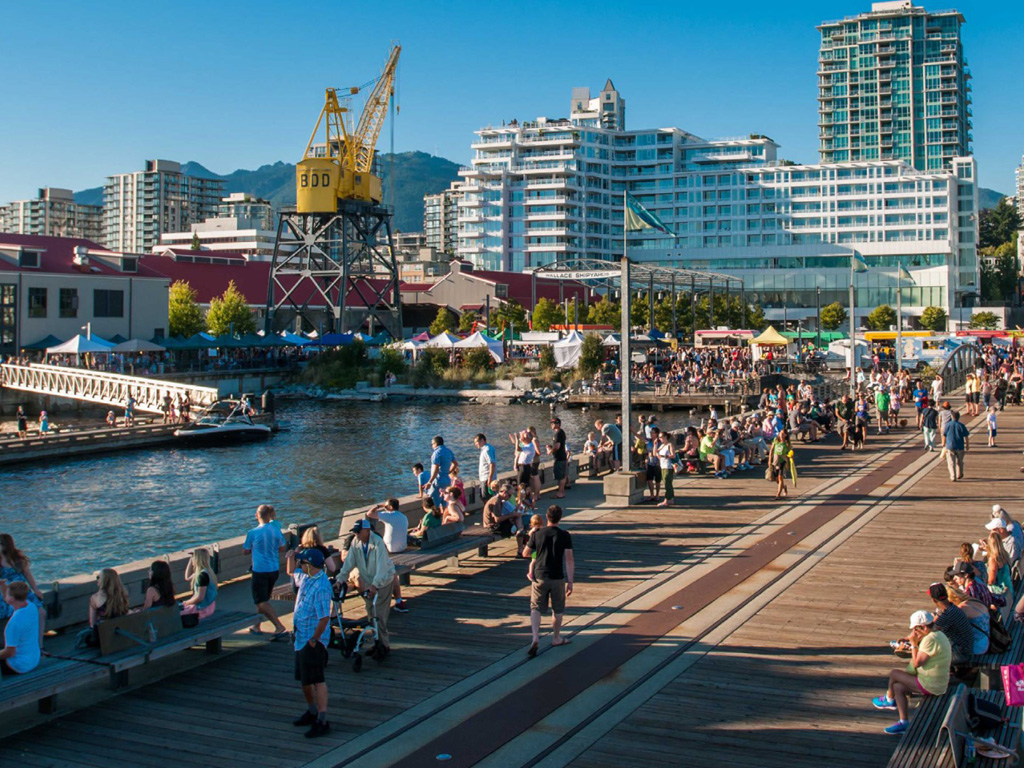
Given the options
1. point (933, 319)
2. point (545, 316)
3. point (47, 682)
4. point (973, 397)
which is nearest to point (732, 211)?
point (933, 319)

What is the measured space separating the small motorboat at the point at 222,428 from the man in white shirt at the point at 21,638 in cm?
3645

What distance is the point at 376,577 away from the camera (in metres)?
10.5

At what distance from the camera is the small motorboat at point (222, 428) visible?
44312 millimetres

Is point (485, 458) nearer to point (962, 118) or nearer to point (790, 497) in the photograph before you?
point (790, 497)

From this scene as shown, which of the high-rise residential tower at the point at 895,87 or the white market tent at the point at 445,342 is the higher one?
the high-rise residential tower at the point at 895,87

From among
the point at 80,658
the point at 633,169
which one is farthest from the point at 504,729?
the point at 633,169

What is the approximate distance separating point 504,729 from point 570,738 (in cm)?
59

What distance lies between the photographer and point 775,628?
37.6 feet

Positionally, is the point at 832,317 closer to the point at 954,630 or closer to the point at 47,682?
the point at 954,630

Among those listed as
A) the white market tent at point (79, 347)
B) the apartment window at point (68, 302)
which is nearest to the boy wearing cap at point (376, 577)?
the white market tent at point (79, 347)

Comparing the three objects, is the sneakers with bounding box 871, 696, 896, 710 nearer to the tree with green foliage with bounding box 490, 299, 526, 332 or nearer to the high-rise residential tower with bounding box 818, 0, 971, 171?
the tree with green foliage with bounding box 490, 299, 526, 332

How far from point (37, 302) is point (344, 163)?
1570 inches

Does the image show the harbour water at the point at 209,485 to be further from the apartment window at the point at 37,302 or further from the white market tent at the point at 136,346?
the apartment window at the point at 37,302

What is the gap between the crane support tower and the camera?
299 ft
